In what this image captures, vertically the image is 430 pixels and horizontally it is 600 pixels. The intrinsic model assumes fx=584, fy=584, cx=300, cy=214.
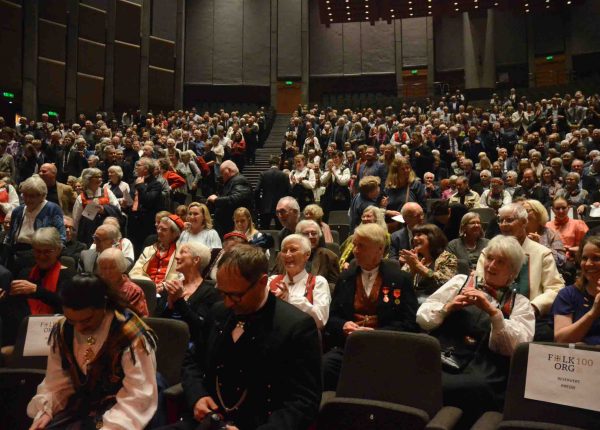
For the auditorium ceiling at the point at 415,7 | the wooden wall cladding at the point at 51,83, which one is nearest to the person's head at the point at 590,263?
the wooden wall cladding at the point at 51,83

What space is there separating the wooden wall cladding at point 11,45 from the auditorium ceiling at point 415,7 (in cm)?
816

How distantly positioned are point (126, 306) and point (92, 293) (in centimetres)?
19

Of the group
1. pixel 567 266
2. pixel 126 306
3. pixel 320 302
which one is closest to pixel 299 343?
pixel 126 306

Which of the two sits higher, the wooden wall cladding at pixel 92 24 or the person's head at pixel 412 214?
the wooden wall cladding at pixel 92 24

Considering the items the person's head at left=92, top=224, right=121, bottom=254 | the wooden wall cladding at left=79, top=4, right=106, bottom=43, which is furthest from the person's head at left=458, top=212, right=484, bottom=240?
the wooden wall cladding at left=79, top=4, right=106, bottom=43

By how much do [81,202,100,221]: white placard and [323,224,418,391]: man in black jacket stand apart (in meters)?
3.47

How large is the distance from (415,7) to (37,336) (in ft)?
52.5

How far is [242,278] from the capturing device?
6.63 feet

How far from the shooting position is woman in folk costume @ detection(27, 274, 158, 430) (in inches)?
81.6

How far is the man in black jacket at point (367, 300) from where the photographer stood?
3.08 metres

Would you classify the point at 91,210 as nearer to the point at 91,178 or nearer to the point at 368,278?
the point at 91,178

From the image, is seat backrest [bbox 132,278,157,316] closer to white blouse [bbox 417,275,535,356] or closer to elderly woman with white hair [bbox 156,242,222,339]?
elderly woman with white hair [bbox 156,242,222,339]

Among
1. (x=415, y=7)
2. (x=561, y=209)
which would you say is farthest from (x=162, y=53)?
(x=561, y=209)

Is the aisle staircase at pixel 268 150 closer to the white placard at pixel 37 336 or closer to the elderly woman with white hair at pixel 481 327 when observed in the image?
the white placard at pixel 37 336
